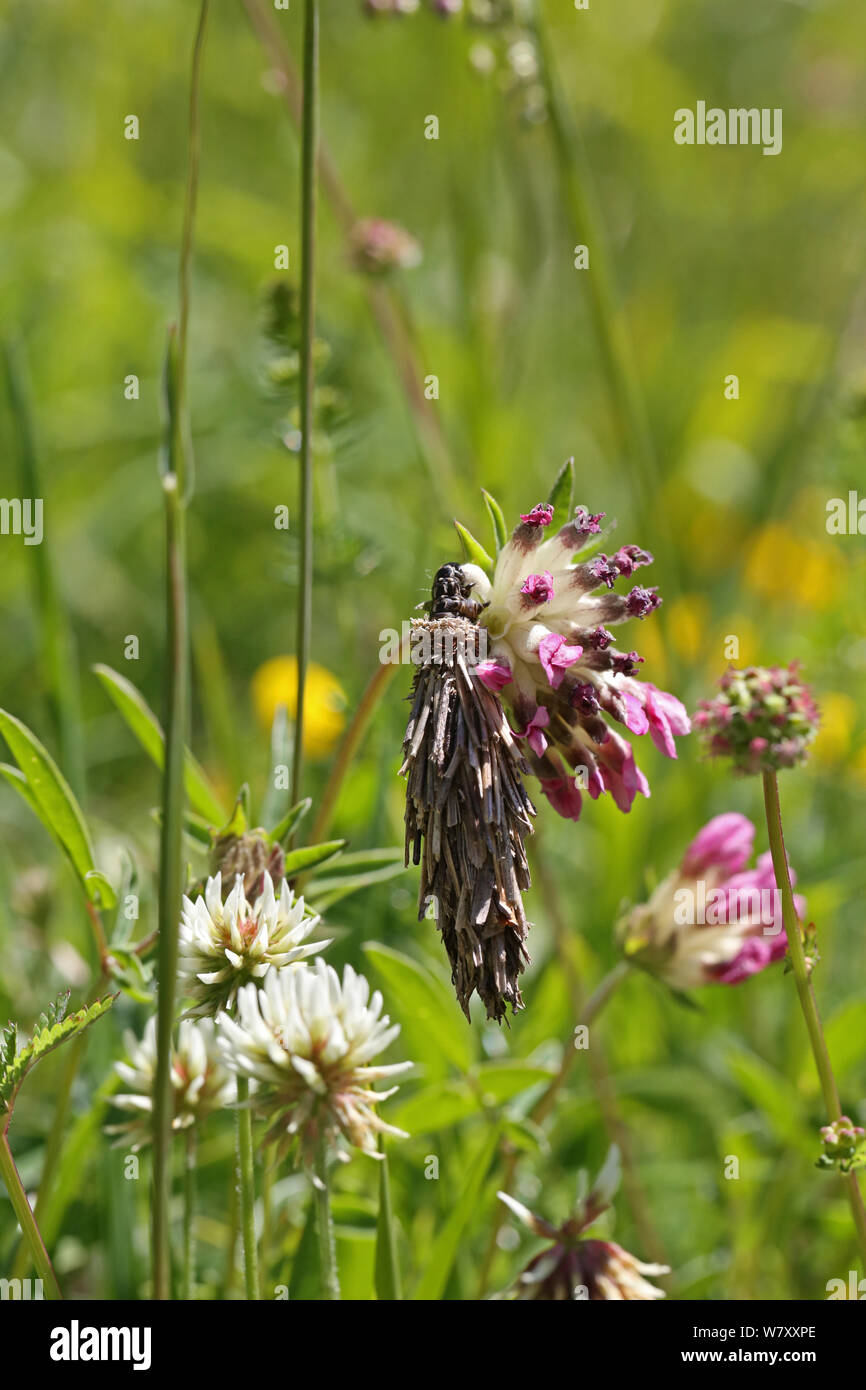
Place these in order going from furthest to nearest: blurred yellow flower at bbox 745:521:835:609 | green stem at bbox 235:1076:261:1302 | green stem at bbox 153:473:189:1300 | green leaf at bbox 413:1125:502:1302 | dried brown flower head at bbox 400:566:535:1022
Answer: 1. blurred yellow flower at bbox 745:521:835:609
2. green leaf at bbox 413:1125:502:1302
3. green stem at bbox 235:1076:261:1302
4. dried brown flower head at bbox 400:566:535:1022
5. green stem at bbox 153:473:189:1300

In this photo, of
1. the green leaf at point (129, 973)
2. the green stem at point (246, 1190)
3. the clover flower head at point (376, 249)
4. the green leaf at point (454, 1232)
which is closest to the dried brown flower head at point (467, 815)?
the green stem at point (246, 1190)

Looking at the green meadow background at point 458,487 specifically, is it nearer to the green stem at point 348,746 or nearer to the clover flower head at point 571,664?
the green stem at point 348,746

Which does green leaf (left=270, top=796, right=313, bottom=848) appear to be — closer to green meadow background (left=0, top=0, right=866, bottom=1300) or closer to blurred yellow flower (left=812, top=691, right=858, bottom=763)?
green meadow background (left=0, top=0, right=866, bottom=1300)

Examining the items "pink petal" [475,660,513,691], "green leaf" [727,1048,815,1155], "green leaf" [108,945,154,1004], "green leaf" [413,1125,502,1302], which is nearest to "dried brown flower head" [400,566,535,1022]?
"pink petal" [475,660,513,691]

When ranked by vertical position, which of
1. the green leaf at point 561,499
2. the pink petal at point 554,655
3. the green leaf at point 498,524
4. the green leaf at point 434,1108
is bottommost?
the green leaf at point 434,1108

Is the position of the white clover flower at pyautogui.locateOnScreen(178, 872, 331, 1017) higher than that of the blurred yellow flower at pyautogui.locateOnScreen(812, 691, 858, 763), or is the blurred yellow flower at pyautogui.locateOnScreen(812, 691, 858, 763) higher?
the blurred yellow flower at pyautogui.locateOnScreen(812, 691, 858, 763)
